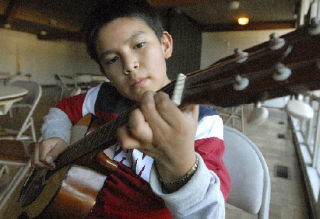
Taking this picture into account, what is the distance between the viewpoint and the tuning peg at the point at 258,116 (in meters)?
0.34

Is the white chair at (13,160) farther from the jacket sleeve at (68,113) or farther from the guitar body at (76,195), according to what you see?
the guitar body at (76,195)

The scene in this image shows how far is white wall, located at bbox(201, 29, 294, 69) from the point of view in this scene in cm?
779

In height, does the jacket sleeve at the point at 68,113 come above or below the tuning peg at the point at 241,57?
below

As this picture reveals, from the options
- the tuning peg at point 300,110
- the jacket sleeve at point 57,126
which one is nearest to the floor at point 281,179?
the jacket sleeve at point 57,126

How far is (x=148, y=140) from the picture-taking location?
475 millimetres

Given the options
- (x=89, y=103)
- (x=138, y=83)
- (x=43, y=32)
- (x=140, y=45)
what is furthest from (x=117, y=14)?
(x=43, y=32)

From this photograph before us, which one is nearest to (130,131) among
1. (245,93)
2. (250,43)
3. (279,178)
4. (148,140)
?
(148,140)

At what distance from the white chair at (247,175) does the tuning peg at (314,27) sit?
522 millimetres

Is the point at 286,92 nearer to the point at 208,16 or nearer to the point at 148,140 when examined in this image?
the point at 148,140

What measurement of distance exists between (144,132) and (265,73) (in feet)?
0.79

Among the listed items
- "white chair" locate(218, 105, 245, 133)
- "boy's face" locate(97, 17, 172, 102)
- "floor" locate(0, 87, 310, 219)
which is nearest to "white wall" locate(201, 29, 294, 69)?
"floor" locate(0, 87, 310, 219)

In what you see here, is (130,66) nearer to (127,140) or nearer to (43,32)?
(127,140)

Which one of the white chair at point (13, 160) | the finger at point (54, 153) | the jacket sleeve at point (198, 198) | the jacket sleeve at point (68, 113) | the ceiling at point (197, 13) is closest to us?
the jacket sleeve at point (198, 198)

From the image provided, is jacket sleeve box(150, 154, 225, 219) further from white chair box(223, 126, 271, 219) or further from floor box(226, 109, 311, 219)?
floor box(226, 109, 311, 219)
